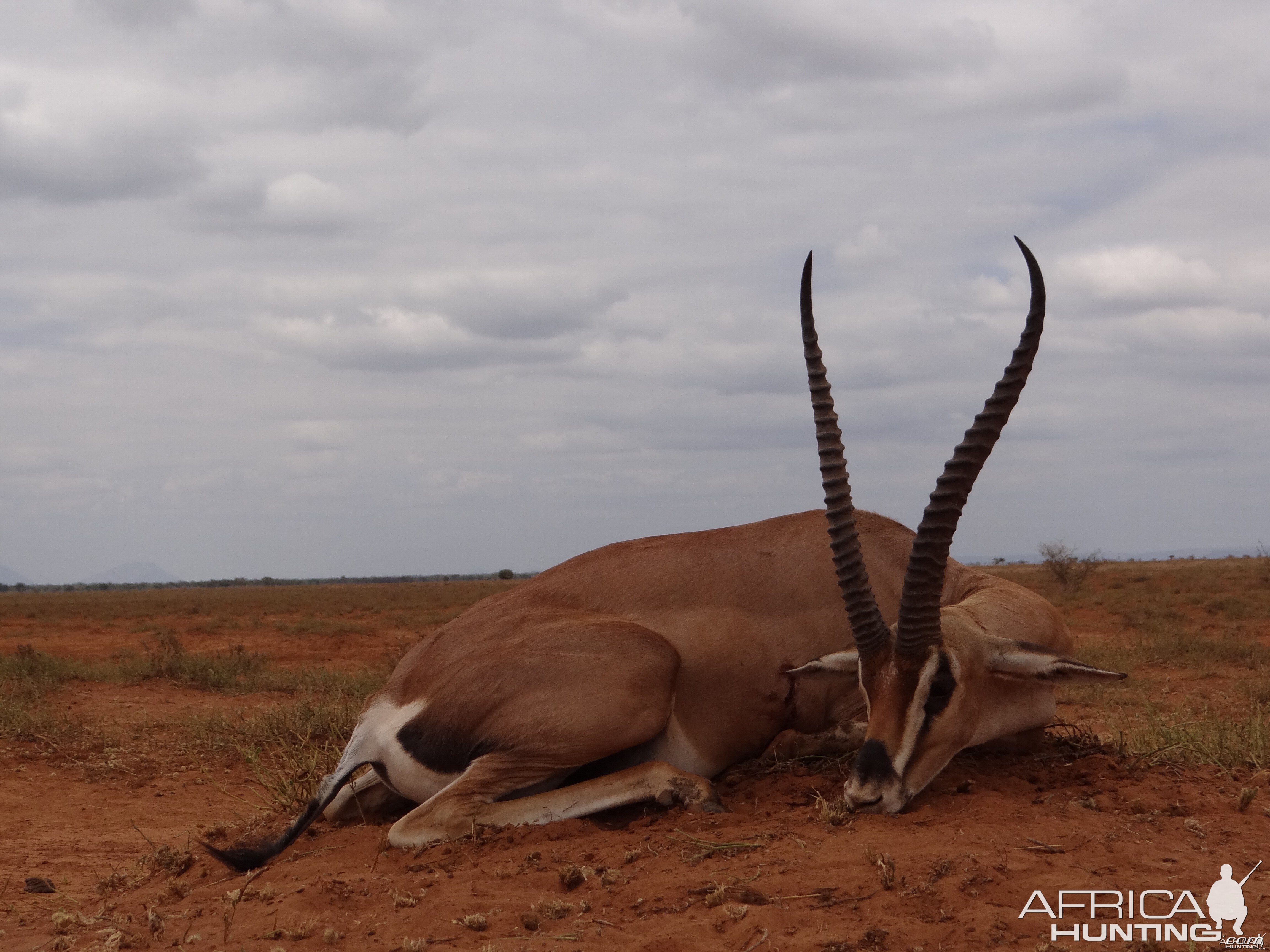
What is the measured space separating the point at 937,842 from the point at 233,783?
20.7ft

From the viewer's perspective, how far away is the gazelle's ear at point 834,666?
5.48m

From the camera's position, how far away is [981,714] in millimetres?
5312

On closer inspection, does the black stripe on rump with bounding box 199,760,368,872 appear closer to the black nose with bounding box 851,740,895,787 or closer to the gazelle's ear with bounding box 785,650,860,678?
the gazelle's ear with bounding box 785,650,860,678

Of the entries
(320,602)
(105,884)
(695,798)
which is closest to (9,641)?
(320,602)

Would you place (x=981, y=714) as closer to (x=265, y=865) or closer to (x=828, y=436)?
(x=828, y=436)

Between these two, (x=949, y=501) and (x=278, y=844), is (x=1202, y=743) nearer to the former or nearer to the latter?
(x=949, y=501)

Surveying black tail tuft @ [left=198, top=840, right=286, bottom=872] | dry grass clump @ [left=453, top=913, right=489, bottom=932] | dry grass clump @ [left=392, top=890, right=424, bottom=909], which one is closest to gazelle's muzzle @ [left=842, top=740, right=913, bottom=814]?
dry grass clump @ [left=453, top=913, right=489, bottom=932]

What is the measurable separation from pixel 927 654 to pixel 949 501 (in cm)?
71

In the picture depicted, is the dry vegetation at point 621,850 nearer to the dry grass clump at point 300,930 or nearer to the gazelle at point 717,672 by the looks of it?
the dry grass clump at point 300,930

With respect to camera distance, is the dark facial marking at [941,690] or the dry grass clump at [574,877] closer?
the dry grass clump at [574,877]

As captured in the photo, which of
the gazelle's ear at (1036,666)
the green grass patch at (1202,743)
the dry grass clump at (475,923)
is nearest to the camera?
the dry grass clump at (475,923)

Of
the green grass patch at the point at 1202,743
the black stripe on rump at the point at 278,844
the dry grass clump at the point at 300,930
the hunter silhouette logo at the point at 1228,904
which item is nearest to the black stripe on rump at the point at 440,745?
the black stripe on rump at the point at 278,844

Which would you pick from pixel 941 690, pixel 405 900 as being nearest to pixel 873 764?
pixel 941 690

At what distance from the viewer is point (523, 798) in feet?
17.6
